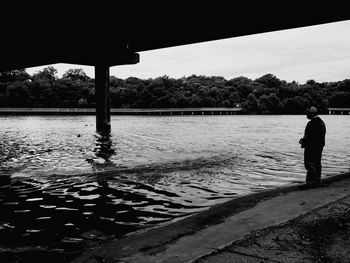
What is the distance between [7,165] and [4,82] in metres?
129

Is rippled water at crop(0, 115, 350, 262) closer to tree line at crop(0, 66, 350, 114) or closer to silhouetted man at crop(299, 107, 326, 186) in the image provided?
silhouetted man at crop(299, 107, 326, 186)

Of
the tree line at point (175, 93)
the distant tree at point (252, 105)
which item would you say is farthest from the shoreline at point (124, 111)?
the tree line at point (175, 93)

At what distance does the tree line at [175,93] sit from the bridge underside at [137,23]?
105 m

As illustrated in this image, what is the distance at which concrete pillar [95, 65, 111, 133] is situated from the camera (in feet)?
92.3

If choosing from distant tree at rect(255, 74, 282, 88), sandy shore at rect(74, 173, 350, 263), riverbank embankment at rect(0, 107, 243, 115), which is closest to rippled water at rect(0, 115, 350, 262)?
sandy shore at rect(74, 173, 350, 263)

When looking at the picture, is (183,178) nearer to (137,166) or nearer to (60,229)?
(137,166)

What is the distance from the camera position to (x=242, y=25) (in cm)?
1567

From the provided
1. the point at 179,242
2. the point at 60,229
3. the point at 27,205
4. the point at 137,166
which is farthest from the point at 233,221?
the point at 137,166

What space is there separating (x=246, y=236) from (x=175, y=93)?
138135 mm

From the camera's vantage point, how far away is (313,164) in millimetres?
9109

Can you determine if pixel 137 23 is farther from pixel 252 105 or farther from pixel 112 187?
pixel 252 105

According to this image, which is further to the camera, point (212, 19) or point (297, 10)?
point (212, 19)

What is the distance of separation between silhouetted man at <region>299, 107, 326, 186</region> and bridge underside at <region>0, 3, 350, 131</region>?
5.84m

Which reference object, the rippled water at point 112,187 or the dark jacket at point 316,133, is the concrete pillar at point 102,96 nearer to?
the rippled water at point 112,187
